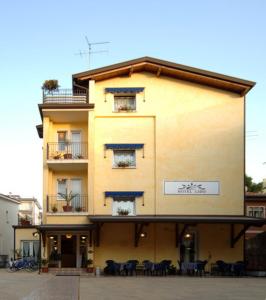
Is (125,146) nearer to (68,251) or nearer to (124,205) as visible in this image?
(124,205)

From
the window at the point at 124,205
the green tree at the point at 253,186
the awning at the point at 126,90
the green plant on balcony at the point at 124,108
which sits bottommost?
the window at the point at 124,205

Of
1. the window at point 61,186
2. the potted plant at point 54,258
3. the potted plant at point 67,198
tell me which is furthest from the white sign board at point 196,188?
the potted plant at point 54,258

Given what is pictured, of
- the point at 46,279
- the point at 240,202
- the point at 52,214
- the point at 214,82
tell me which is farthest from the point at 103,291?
the point at 214,82

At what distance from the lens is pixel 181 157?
32188mm

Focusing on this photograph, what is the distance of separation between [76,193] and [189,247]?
706 cm

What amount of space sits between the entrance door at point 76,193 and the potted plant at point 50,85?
17.5 ft

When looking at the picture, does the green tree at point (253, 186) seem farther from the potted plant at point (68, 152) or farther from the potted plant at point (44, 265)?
the potted plant at point (44, 265)

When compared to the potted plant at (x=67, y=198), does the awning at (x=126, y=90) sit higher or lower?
higher

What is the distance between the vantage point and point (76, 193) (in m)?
33.1

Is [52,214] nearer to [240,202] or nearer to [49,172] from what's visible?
[49,172]

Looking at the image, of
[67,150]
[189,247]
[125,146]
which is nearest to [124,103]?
[125,146]

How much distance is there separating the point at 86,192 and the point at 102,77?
654 centimetres

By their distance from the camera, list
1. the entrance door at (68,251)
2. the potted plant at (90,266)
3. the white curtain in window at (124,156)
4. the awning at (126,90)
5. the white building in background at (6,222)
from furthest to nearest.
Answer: the white building in background at (6,222)
the awning at (126,90)
the white curtain in window at (124,156)
the entrance door at (68,251)
the potted plant at (90,266)

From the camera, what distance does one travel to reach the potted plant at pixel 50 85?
32.5m
